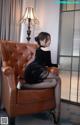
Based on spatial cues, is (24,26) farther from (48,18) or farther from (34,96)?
(34,96)

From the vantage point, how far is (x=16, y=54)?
312 centimetres

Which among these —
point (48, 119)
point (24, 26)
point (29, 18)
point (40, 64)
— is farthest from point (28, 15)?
point (48, 119)

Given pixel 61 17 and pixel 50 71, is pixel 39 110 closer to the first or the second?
pixel 50 71

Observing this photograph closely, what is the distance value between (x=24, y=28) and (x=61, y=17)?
0.75 meters

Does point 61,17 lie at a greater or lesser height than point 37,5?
lesser

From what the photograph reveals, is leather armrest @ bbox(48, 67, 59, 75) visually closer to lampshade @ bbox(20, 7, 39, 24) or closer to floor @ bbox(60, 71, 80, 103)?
floor @ bbox(60, 71, 80, 103)

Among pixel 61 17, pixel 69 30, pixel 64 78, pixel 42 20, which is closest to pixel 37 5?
pixel 42 20

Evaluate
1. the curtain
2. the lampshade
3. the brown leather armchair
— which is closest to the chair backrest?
the brown leather armchair

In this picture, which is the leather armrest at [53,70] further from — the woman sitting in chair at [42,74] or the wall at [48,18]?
the wall at [48,18]

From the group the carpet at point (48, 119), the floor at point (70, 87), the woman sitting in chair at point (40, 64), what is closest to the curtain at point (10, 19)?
the woman sitting in chair at point (40, 64)

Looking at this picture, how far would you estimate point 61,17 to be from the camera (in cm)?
395

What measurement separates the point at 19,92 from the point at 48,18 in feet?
6.52

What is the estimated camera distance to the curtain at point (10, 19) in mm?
3648

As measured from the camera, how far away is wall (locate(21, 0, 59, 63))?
4.00 meters
